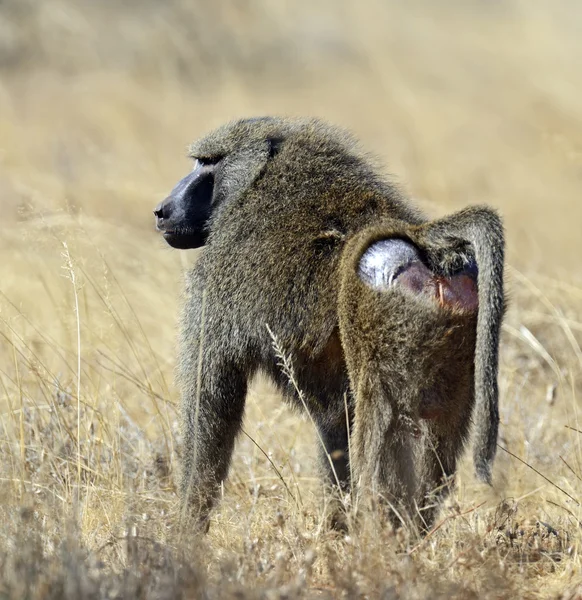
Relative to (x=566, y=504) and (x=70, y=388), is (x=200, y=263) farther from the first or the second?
(x=566, y=504)

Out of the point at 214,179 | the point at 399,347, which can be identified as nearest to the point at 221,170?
the point at 214,179

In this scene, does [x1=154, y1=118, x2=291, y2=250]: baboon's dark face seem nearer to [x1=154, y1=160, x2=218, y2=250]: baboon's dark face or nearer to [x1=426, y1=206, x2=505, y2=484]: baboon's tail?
[x1=154, y1=160, x2=218, y2=250]: baboon's dark face

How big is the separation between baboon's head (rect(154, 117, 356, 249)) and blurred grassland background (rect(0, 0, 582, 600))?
32cm

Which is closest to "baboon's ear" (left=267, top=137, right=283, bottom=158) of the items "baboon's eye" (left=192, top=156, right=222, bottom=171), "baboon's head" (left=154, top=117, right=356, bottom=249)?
"baboon's head" (left=154, top=117, right=356, bottom=249)

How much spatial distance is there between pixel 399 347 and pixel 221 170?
1093 mm

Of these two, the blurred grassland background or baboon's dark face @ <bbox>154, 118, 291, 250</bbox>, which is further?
baboon's dark face @ <bbox>154, 118, 291, 250</bbox>

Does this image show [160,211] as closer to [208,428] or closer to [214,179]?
[214,179]

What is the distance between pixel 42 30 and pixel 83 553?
13.0 m

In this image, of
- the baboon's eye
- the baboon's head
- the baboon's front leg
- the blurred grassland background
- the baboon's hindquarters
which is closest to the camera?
the blurred grassland background

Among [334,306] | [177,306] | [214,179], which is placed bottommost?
[334,306]

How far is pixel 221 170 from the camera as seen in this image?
3301mm

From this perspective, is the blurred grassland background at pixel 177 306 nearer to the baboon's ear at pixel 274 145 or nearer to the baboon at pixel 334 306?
the baboon at pixel 334 306

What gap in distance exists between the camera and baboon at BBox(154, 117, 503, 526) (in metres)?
2.57

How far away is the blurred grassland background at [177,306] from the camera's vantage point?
2.42 meters
